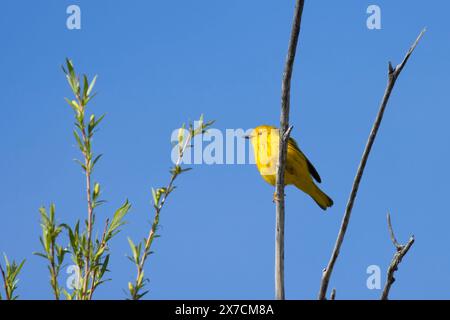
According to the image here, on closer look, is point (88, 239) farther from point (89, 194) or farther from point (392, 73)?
point (392, 73)

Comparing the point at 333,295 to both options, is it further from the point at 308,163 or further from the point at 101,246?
the point at 308,163

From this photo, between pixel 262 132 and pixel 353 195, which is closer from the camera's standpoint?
pixel 353 195

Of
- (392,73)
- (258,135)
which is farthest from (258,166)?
(392,73)

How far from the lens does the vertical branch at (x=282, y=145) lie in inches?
80.4

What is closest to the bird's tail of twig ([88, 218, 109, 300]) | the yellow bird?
the yellow bird

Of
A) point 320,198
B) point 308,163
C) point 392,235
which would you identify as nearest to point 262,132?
point 308,163

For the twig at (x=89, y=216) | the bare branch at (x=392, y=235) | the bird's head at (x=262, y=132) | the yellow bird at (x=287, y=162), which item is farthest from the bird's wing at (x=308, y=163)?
the twig at (x=89, y=216)

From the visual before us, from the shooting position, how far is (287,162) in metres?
6.87

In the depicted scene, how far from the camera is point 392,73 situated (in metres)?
2.23

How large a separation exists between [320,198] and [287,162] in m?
1.18

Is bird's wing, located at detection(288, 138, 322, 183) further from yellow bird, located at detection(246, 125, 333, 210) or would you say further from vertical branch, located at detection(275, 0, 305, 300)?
vertical branch, located at detection(275, 0, 305, 300)

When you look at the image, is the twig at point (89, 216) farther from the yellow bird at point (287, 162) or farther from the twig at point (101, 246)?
the yellow bird at point (287, 162)

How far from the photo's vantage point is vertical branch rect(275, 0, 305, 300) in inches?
80.4

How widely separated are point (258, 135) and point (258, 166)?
0.39m
